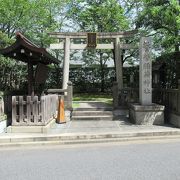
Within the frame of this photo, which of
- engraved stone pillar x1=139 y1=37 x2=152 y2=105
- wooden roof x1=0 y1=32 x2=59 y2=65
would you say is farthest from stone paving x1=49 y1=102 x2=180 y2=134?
wooden roof x1=0 y1=32 x2=59 y2=65

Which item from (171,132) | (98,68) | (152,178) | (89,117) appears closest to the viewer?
(152,178)

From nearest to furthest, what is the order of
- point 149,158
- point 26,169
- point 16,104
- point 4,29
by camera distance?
point 26,169
point 149,158
point 16,104
point 4,29

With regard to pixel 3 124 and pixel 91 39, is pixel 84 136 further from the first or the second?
pixel 91 39

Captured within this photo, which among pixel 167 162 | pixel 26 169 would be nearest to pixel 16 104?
pixel 26 169

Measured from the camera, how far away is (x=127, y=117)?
17922mm

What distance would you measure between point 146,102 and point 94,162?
760cm

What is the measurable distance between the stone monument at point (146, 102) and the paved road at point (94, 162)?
3.95 m

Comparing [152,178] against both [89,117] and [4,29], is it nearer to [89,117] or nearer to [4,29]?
[89,117]

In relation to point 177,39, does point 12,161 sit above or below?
below

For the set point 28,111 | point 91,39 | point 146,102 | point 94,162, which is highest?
point 91,39

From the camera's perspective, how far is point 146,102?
1574 cm

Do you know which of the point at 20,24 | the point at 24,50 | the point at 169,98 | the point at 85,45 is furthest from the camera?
the point at 20,24

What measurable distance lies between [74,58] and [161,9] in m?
15.4

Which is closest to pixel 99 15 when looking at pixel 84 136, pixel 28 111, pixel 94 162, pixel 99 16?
pixel 99 16
